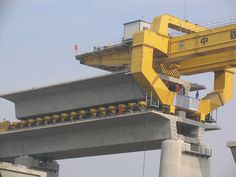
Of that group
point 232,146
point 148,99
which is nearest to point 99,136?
point 148,99

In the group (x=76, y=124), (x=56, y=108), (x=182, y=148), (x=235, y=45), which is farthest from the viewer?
(x=56, y=108)

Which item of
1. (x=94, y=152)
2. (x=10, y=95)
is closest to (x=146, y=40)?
(x=94, y=152)

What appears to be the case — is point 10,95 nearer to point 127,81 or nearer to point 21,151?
point 21,151

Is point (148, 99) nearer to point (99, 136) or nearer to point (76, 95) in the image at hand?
point (99, 136)

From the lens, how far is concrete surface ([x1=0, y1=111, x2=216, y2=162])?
65000 mm

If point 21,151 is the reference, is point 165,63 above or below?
above

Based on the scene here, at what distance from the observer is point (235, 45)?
60.0m

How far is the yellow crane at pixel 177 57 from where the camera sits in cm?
6209

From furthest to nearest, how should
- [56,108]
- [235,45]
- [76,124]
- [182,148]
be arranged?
[56,108], [76,124], [182,148], [235,45]

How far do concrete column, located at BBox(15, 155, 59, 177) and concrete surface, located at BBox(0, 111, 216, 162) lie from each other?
60cm

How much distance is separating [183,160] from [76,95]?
43.3 feet

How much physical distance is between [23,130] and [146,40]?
1790 centimetres

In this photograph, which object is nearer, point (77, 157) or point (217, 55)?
point (217, 55)

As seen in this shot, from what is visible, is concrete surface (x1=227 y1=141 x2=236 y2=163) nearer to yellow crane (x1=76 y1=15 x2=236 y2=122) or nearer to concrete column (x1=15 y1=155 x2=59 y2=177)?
yellow crane (x1=76 y1=15 x2=236 y2=122)
